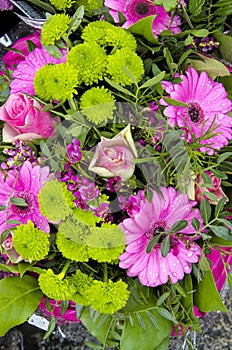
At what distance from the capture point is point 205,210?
21.7 inches

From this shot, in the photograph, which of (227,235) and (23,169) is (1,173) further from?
(227,235)

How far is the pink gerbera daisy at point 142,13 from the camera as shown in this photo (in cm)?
60

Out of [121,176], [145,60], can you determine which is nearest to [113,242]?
[121,176]

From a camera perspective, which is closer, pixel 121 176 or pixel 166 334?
pixel 121 176

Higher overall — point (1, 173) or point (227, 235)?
point (1, 173)

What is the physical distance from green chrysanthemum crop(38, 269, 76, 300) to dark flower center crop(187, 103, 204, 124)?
205mm

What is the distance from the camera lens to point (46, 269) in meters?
0.60

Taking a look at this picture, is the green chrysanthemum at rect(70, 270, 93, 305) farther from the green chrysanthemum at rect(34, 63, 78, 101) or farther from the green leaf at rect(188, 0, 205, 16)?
the green leaf at rect(188, 0, 205, 16)

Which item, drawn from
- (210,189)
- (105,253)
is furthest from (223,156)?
(105,253)

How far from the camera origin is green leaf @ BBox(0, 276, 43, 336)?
0.61 metres

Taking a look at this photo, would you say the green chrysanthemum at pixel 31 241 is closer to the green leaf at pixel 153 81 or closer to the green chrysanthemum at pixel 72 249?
the green chrysanthemum at pixel 72 249

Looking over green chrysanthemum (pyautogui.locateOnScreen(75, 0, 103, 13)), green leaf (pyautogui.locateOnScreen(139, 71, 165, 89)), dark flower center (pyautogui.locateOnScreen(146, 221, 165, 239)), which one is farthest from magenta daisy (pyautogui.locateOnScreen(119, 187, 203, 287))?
green chrysanthemum (pyautogui.locateOnScreen(75, 0, 103, 13))

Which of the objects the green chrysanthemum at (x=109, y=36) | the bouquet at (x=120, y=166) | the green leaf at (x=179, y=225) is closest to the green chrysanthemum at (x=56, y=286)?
the bouquet at (x=120, y=166)

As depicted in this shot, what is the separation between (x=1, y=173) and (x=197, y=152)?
0.20 meters
